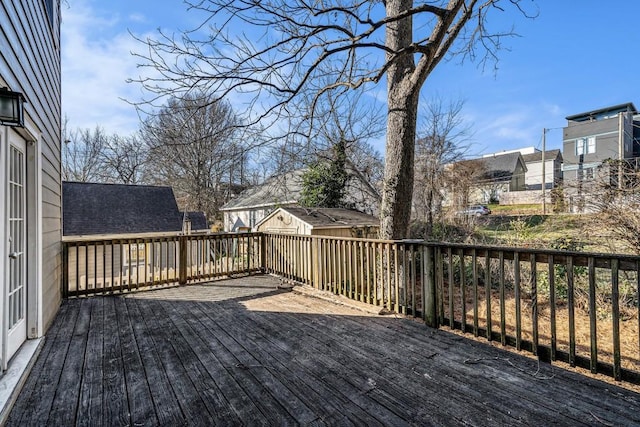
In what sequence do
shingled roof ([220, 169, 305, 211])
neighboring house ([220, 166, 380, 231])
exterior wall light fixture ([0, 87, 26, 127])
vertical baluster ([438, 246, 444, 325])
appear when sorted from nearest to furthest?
1. exterior wall light fixture ([0, 87, 26, 127])
2. vertical baluster ([438, 246, 444, 325])
3. neighboring house ([220, 166, 380, 231])
4. shingled roof ([220, 169, 305, 211])

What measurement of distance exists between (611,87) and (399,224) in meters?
16.8

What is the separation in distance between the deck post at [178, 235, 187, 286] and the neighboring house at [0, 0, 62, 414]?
1.91 metres

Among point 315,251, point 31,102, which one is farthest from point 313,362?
point 31,102

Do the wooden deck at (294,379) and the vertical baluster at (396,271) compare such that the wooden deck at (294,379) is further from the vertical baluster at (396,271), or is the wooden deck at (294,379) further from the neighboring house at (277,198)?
the neighboring house at (277,198)

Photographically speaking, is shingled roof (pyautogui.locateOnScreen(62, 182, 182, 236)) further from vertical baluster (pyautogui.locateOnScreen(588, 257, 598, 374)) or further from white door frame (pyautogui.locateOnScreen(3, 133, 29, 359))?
vertical baluster (pyautogui.locateOnScreen(588, 257, 598, 374))

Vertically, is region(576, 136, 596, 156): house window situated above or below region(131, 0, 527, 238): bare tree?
above

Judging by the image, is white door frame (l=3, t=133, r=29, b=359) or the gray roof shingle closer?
white door frame (l=3, t=133, r=29, b=359)

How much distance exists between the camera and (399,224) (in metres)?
5.17

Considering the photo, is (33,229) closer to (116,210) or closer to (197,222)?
(116,210)

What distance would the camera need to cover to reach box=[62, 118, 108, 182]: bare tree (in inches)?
762

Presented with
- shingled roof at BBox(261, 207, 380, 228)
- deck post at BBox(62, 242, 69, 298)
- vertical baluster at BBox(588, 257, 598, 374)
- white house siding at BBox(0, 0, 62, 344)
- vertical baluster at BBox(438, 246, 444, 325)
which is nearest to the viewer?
vertical baluster at BBox(588, 257, 598, 374)

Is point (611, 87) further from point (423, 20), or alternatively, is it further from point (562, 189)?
point (423, 20)

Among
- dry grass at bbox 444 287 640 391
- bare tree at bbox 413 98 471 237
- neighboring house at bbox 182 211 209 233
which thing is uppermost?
bare tree at bbox 413 98 471 237

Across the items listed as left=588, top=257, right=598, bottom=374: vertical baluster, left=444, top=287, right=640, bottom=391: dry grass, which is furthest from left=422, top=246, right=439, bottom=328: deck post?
left=588, top=257, right=598, bottom=374: vertical baluster
